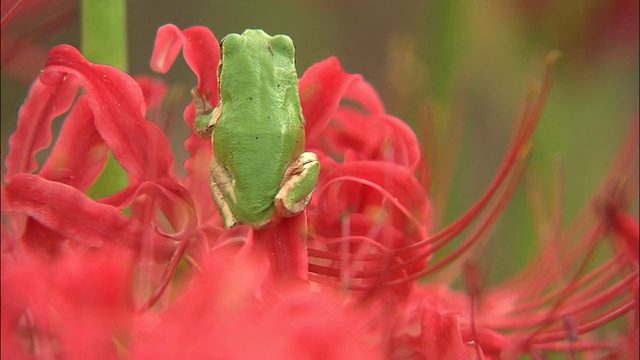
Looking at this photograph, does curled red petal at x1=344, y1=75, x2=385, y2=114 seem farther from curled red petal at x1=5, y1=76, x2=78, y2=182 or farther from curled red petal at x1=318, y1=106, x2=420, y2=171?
curled red petal at x1=5, y1=76, x2=78, y2=182

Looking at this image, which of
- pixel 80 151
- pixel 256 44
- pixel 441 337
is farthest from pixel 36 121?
pixel 441 337

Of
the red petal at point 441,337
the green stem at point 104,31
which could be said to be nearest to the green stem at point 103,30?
the green stem at point 104,31

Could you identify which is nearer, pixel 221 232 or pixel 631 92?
pixel 221 232

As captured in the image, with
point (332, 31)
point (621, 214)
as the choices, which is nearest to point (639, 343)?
point (621, 214)

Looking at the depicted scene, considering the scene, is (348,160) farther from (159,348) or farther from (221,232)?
(159,348)

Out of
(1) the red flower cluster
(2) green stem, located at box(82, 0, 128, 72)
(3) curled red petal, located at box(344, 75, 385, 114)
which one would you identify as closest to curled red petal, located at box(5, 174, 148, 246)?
(1) the red flower cluster
